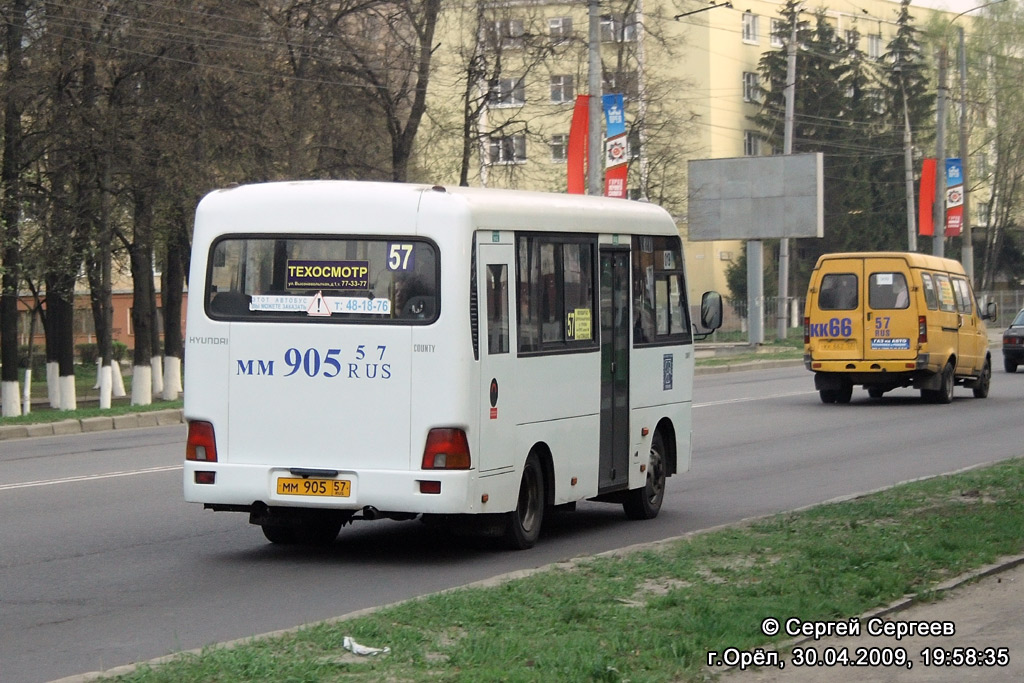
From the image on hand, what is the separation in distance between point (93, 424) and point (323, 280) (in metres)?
14.3

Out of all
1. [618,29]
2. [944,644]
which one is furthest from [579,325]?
[618,29]

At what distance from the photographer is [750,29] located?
7431cm

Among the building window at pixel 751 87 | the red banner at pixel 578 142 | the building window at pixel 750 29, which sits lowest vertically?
the red banner at pixel 578 142

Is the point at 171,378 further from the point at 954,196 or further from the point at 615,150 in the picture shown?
the point at 954,196

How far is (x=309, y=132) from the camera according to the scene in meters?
32.6

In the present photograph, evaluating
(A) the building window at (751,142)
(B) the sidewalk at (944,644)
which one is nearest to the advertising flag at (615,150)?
(B) the sidewalk at (944,644)

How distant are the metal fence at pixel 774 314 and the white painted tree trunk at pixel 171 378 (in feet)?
103

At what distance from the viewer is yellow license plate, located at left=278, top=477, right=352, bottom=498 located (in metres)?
9.72

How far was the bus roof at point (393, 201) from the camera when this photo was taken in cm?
978

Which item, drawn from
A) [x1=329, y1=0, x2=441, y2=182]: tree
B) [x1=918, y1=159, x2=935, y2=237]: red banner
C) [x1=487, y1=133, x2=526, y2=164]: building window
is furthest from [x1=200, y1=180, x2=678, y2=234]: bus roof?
[x1=918, y1=159, x2=935, y2=237]: red banner

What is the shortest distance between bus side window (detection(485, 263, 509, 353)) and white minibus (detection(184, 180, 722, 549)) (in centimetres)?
2

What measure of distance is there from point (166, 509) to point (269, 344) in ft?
10.8

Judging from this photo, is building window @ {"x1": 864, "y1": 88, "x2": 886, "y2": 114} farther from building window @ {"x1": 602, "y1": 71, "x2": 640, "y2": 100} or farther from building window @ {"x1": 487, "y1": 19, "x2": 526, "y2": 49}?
building window @ {"x1": 487, "y1": 19, "x2": 526, "y2": 49}

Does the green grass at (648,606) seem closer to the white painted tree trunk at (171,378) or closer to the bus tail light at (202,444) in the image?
the bus tail light at (202,444)
